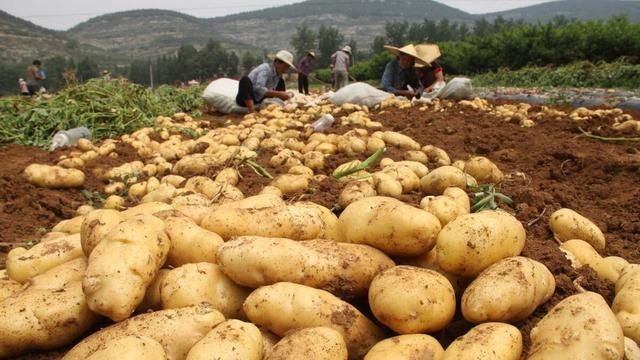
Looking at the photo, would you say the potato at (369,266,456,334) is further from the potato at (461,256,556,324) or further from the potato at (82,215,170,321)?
the potato at (82,215,170,321)

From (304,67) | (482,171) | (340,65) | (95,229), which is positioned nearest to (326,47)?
(340,65)

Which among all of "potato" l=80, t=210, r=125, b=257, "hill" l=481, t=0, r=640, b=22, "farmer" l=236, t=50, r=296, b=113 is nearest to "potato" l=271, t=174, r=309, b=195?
"potato" l=80, t=210, r=125, b=257

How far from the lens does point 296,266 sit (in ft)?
5.66

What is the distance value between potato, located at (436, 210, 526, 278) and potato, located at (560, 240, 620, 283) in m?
0.37

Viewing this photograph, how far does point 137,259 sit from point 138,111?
608cm

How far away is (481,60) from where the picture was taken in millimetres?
20312

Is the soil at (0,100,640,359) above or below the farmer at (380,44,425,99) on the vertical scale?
A: below

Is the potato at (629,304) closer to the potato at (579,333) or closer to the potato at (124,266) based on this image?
the potato at (579,333)

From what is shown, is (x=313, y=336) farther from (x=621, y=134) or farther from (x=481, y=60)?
(x=481, y=60)

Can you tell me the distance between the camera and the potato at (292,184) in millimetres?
3104

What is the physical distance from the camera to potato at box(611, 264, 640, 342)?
60.9 inches

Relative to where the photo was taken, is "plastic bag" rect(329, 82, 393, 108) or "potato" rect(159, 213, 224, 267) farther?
"plastic bag" rect(329, 82, 393, 108)

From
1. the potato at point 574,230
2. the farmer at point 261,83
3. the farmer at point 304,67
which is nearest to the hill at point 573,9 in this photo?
the farmer at point 304,67

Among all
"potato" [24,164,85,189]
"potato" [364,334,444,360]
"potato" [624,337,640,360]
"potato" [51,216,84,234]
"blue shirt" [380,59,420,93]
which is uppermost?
"blue shirt" [380,59,420,93]
